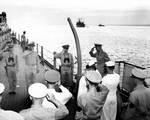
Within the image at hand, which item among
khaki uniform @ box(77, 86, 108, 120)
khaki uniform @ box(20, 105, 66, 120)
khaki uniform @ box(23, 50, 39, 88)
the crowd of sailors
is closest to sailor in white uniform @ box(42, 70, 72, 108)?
the crowd of sailors

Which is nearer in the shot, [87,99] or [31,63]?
[87,99]

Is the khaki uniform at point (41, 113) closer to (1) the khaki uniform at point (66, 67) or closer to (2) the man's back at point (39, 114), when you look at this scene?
(2) the man's back at point (39, 114)

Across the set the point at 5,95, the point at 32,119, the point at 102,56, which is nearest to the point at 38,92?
the point at 32,119

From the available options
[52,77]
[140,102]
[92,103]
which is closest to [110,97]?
[140,102]

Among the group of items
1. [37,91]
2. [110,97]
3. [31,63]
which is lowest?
[110,97]

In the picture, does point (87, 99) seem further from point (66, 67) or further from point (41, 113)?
point (66, 67)

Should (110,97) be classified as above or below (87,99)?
below

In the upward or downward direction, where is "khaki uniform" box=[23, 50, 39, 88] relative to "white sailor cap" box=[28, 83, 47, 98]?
downward

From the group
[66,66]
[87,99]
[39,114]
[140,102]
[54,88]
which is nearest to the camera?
[39,114]

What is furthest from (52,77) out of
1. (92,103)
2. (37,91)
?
(92,103)

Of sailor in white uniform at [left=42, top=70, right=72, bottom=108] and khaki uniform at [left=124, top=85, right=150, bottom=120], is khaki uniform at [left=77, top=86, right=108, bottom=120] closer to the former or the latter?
sailor in white uniform at [left=42, top=70, right=72, bottom=108]

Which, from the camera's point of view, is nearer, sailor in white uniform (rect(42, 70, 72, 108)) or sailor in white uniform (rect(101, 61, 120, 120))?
sailor in white uniform (rect(42, 70, 72, 108))

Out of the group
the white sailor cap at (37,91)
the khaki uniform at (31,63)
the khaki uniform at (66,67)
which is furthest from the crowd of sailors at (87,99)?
the khaki uniform at (31,63)

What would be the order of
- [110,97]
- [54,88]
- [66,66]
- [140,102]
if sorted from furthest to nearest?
[66,66] < [110,97] < [140,102] < [54,88]
